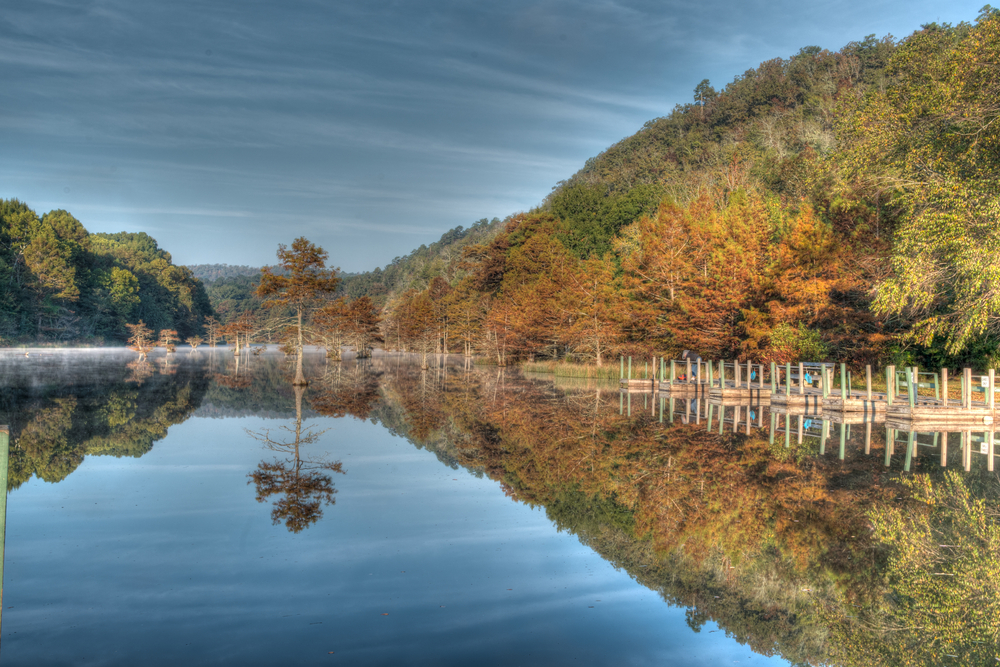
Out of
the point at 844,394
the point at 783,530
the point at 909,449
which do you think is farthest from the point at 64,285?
the point at 783,530

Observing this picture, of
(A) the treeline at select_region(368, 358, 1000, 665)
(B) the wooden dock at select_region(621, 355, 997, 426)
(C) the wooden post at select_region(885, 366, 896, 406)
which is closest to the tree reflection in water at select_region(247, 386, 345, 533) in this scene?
(A) the treeline at select_region(368, 358, 1000, 665)

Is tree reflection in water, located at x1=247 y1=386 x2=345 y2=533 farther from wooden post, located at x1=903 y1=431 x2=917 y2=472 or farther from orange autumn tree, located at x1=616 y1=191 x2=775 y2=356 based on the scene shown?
orange autumn tree, located at x1=616 y1=191 x2=775 y2=356

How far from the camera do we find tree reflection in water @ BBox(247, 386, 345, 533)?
8.45 metres

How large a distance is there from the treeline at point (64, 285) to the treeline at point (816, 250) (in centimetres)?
5379

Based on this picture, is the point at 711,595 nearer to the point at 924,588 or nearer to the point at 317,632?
the point at 924,588

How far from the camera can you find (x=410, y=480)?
11117mm

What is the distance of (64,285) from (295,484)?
9235cm

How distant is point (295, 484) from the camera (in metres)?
10.4

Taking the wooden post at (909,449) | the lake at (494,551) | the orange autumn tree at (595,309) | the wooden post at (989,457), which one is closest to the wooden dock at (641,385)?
the orange autumn tree at (595,309)

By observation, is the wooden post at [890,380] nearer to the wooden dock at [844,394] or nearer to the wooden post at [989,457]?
the wooden dock at [844,394]

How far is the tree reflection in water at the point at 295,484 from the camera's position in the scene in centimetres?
845

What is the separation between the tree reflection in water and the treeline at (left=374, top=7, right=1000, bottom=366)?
1661 centimetres

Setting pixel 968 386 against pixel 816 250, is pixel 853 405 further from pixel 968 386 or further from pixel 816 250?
pixel 816 250

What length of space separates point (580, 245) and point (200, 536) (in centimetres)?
6161
